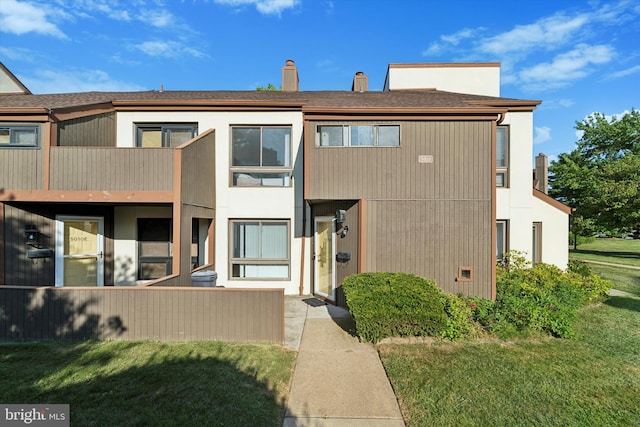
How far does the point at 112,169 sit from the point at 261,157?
12.9ft

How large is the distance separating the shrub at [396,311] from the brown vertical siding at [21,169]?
307 inches

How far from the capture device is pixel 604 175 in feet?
71.5

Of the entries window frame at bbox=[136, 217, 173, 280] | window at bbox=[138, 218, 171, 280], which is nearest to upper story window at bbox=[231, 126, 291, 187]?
window frame at bbox=[136, 217, 173, 280]

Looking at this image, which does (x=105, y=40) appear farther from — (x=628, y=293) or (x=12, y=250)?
(x=628, y=293)

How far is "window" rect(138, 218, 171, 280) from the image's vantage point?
943 cm

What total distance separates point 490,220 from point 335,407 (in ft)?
18.7

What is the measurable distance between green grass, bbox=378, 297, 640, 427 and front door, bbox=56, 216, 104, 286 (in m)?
8.39

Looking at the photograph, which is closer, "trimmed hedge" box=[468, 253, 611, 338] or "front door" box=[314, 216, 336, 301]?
"trimmed hedge" box=[468, 253, 611, 338]

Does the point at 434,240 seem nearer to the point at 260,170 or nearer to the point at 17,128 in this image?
the point at 260,170

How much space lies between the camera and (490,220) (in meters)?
7.33

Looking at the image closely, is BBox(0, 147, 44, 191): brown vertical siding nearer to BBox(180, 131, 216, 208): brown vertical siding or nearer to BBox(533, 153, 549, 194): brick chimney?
BBox(180, 131, 216, 208): brown vertical siding

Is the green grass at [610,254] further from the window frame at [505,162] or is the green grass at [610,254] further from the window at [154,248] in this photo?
the window at [154,248]

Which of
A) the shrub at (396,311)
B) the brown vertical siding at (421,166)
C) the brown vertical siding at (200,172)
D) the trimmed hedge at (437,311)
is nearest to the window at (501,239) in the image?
the trimmed hedge at (437,311)

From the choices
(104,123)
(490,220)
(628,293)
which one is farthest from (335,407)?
(628,293)
